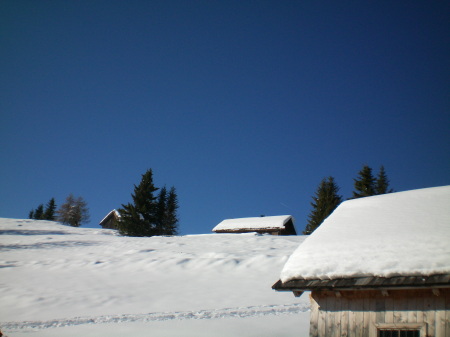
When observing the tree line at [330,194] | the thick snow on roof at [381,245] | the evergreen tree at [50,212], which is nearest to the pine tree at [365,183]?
the tree line at [330,194]

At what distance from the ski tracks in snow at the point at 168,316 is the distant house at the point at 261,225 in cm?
2976

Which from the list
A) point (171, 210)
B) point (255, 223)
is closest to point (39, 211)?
point (171, 210)

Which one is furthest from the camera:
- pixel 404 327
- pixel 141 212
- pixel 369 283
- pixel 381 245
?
pixel 141 212

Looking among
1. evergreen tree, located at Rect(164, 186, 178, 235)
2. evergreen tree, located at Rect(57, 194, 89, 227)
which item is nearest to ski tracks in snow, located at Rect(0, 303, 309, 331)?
evergreen tree, located at Rect(164, 186, 178, 235)

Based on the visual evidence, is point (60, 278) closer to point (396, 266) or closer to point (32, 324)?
point (32, 324)

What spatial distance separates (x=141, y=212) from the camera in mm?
41344

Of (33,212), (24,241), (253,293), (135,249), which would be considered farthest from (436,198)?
(33,212)

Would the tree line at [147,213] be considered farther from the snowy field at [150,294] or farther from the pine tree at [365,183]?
the pine tree at [365,183]

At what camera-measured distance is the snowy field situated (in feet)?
31.1

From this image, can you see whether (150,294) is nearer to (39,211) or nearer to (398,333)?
(398,333)

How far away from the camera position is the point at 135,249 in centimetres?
2244

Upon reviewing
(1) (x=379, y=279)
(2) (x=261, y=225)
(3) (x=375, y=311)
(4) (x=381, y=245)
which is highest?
(4) (x=381, y=245)

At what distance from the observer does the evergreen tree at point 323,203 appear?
46275mm

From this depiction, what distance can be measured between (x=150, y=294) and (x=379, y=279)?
10.4 metres
